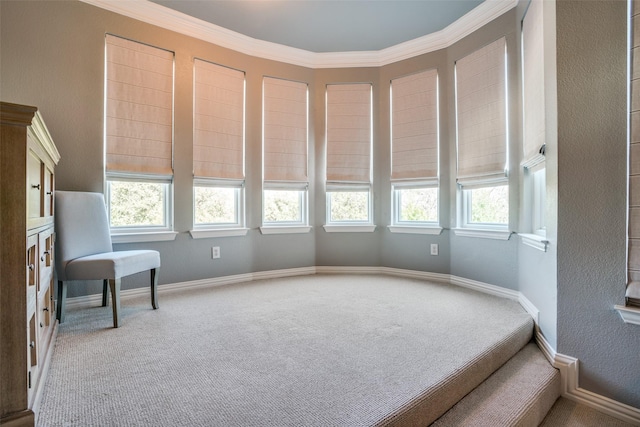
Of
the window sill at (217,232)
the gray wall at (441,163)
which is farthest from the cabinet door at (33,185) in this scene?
the window sill at (217,232)

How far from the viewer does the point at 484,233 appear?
3.10 metres

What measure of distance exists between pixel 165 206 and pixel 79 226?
0.85 metres

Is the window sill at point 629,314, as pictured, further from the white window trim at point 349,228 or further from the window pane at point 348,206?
the window pane at point 348,206

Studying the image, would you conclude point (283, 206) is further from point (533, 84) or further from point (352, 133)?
point (533, 84)

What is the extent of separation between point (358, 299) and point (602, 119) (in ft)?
6.74

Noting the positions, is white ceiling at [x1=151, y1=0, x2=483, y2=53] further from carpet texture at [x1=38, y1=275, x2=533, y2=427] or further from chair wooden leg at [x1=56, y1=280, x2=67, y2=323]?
carpet texture at [x1=38, y1=275, x2=533, y2=427]

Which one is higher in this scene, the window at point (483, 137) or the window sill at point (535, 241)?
the window at point (483, 137)

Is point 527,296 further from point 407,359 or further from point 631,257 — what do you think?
point 407,359

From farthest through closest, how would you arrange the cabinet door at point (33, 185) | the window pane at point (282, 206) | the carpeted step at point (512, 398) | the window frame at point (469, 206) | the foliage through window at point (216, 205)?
the window pane at point (282, 206) < the foliage through window at point (216, 205) < the window frame at point (469, 206) < the carpeted step at point (512, 398) < the cabinet door at point (33, 185)

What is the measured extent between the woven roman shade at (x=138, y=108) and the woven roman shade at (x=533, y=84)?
10.2 feet

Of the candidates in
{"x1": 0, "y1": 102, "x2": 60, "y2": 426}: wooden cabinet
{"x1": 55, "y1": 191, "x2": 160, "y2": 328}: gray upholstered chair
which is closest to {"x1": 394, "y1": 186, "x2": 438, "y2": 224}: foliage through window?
{"x1": 55, "y1": 191, "x2": 160, "y2": 328}: gray upholstered chair

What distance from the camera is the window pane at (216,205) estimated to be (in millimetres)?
3375

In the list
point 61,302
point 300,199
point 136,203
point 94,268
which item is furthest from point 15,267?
point 300,199

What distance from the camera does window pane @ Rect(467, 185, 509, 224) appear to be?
3043mm
